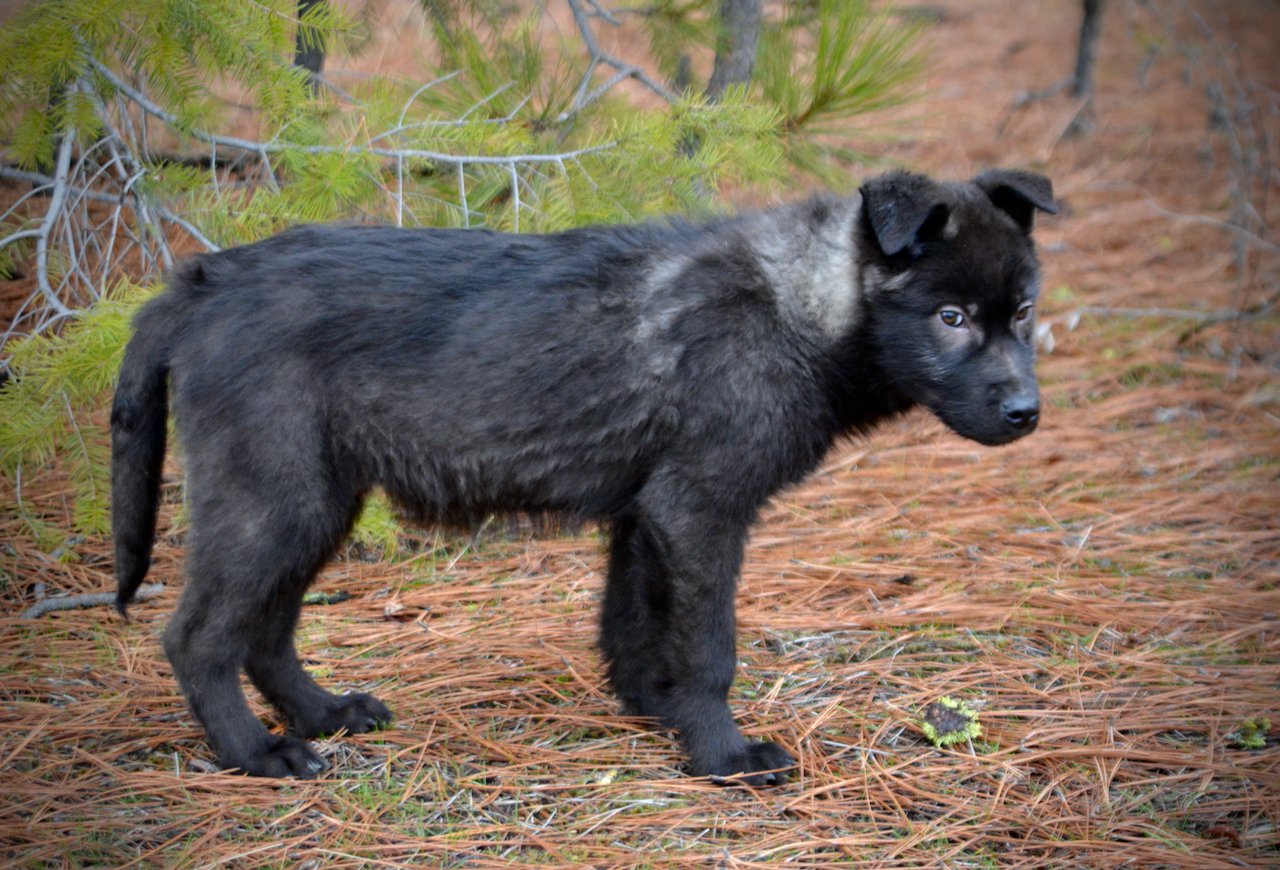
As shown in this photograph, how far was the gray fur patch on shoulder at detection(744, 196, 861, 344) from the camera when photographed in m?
3.45

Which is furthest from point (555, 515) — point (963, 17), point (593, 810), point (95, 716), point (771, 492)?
point (963, 17)

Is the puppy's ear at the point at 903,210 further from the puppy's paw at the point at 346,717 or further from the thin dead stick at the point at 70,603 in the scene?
the thin dead stick at the point at 70,603

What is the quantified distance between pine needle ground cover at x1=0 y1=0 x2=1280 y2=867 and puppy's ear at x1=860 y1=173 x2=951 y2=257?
Result: 0.96 meters

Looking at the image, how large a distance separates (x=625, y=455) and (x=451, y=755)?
101 cm

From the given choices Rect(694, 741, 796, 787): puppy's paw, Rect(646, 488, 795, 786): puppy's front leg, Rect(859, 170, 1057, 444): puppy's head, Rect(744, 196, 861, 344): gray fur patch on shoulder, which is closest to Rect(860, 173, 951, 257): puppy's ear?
Rect(859, 170, 1057, 444): puppy's head

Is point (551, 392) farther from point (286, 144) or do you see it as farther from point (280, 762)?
point (286, 144)

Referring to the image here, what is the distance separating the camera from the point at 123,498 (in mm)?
3373

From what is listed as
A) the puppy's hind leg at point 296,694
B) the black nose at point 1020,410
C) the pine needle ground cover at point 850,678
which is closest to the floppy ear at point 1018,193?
the black nose at point 1020,410

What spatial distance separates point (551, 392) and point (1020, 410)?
1.36 metres

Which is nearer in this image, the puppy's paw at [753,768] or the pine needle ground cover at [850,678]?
the pine needle ground cover at [850,678]

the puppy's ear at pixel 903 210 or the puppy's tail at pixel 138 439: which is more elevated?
the puppy's ear at pixel 903 210

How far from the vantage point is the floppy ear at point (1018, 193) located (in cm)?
353

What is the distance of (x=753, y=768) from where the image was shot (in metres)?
3.30

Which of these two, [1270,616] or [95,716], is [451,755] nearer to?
[95,716]
